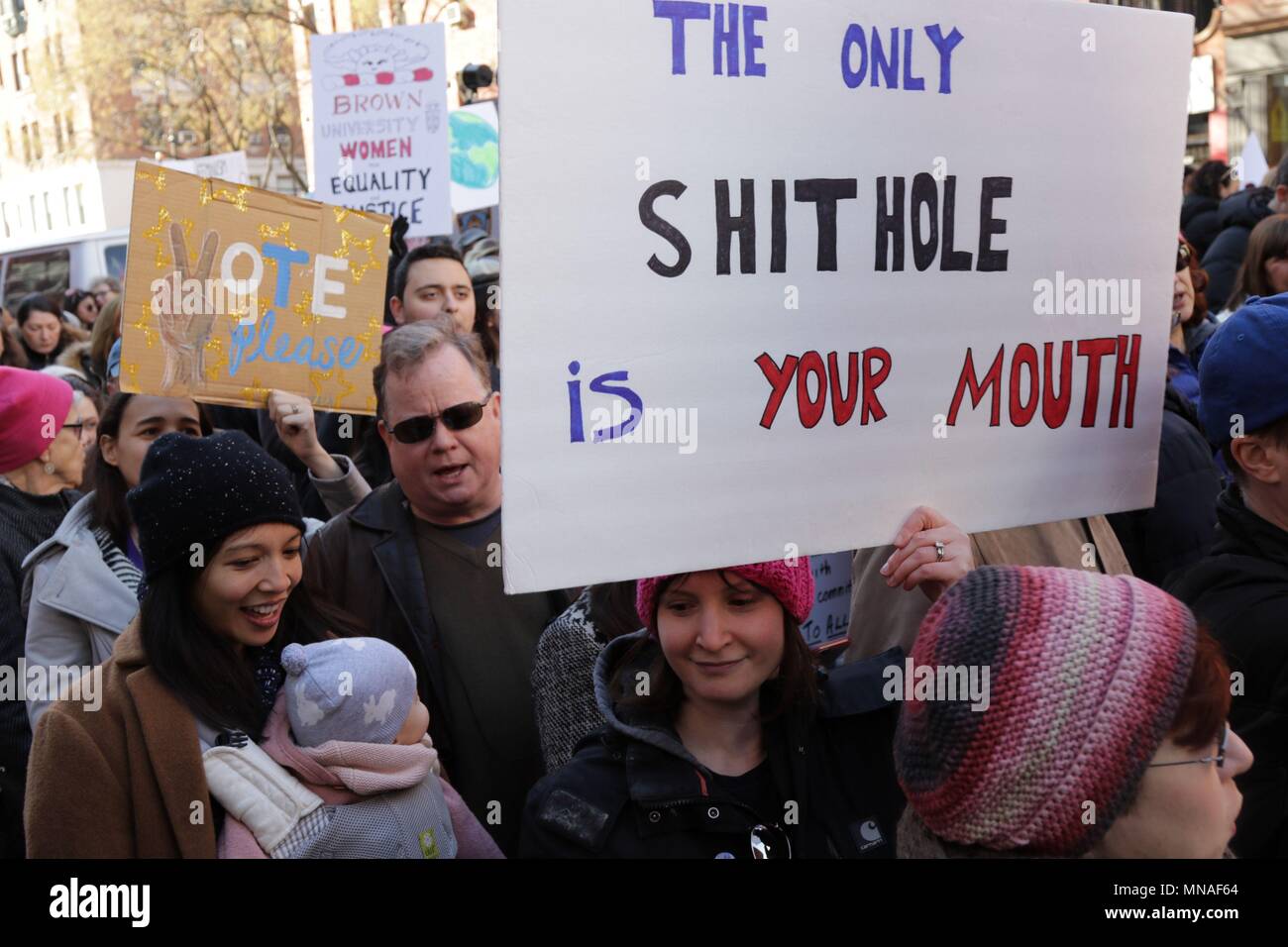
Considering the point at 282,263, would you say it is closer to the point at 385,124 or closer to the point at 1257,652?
the point at 1257,652

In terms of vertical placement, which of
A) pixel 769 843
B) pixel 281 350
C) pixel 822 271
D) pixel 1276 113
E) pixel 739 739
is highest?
pixel 1276 113

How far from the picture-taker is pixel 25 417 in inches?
161

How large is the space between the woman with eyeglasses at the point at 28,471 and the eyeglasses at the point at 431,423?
48.3 inches

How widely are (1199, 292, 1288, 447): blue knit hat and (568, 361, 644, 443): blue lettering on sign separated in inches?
42.5

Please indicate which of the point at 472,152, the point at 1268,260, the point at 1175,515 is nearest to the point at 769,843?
the point at 1175,515

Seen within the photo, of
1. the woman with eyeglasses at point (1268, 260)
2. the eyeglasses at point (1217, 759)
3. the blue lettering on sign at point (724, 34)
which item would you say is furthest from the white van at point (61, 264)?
the eyeglasses at point (1217, 759)

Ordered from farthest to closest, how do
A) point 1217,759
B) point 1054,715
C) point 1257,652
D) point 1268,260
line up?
point 1268,260 < point 1257,652 < point 1217,759 < point 1054,715

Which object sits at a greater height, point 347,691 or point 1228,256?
point 1228,256

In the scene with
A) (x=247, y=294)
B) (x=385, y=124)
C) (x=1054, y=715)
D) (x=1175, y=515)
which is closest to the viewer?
(x=1054, y=715)

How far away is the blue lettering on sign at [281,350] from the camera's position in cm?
404

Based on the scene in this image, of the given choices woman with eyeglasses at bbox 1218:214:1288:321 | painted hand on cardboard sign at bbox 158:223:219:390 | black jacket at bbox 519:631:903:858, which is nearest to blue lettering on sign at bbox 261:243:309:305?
painted hand on cardboard sign at bbox 158:223:219:390

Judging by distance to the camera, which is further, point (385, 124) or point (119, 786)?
point (385, 124)

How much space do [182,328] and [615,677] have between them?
6.71 feet

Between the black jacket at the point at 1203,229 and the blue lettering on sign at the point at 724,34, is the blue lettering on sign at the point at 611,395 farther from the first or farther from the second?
the black jacket at the point at 1203,229
